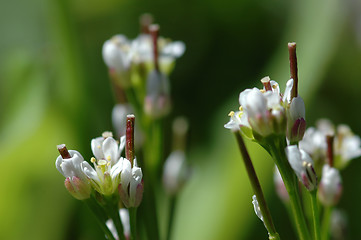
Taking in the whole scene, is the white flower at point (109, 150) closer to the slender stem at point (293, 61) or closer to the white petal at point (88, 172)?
the white petal at point (88, 172)

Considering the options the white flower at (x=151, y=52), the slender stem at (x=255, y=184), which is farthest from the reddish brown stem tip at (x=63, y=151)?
the white flower at (x=151, y=52)

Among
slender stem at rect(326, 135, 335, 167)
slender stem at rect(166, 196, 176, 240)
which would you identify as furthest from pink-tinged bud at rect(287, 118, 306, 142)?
slender stem at rect(166, 196, 176, 240)

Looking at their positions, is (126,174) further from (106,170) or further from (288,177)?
(288,177)

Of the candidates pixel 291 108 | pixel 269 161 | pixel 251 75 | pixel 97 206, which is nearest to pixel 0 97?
pixel 251 75

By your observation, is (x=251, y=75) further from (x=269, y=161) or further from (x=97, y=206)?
(x=97, y=206)

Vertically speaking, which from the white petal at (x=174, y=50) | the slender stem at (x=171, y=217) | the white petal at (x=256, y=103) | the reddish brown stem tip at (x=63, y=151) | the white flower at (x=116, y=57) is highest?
the white flower at (x=116, y=57)

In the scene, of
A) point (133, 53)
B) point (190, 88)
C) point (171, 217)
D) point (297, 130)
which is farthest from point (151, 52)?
point (190, 88)

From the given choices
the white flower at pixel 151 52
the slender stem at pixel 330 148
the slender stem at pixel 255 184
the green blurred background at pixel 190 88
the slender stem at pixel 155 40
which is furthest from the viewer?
the green blurred background at pixel 190 88
